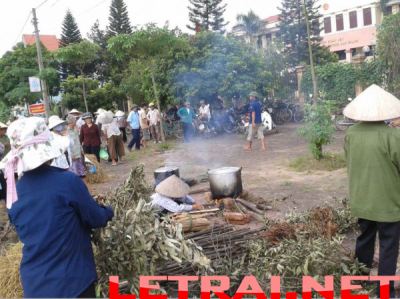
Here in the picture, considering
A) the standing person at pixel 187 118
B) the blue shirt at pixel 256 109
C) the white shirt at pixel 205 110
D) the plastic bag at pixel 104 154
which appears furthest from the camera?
the white shirt at pixel 205 110

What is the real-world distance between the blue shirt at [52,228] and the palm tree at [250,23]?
4406 centimetres

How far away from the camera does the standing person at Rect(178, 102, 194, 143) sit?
15500 mm

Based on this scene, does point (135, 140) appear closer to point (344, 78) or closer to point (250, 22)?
point (344, 78)

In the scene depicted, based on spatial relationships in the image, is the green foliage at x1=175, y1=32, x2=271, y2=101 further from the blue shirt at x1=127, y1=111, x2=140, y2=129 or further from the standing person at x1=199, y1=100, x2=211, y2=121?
the blue shirt at x1=127, y1=111, x2=140, y2=129

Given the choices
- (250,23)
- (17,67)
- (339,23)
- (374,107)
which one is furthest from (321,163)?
(250,23)

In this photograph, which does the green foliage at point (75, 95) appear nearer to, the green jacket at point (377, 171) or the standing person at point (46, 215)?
the green jacket at point (377, 171)

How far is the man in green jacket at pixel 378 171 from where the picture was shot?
357cm

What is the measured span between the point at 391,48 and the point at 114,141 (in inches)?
389

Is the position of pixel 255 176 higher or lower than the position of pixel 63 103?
lower

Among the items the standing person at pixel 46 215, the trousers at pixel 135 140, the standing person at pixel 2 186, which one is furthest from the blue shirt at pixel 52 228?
the trousers at pixel 135 140

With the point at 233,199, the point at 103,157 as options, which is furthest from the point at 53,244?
the point at 103,157

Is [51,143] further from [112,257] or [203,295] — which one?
[203,295]

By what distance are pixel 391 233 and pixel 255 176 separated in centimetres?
572

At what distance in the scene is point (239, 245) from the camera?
4473mm
